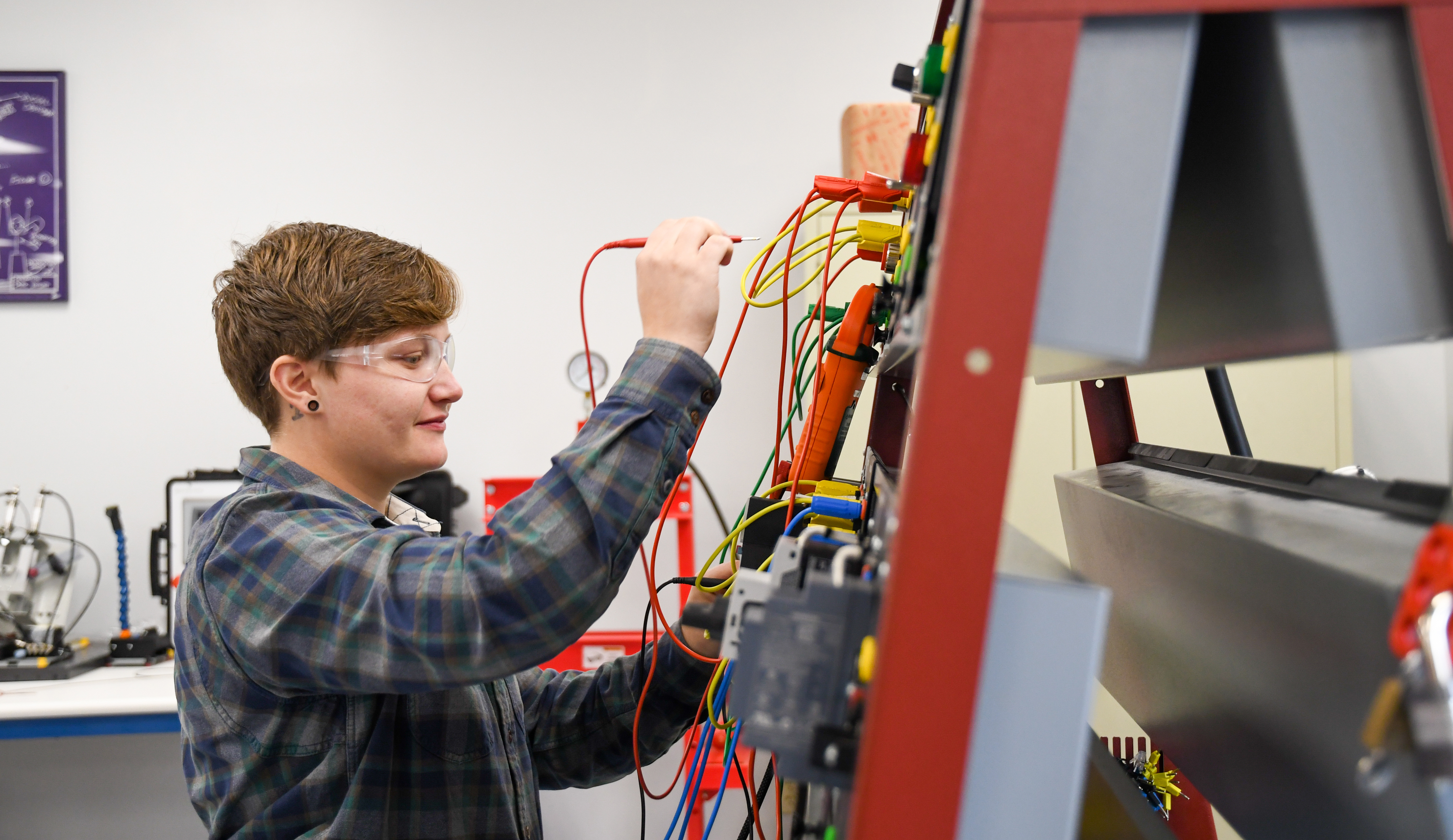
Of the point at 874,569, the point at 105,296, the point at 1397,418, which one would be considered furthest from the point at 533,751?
the point at 1397,418

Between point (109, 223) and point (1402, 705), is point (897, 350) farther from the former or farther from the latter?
point (109, 223)

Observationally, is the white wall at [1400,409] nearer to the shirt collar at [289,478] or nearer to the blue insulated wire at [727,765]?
the blue insulated wire at [727,765]

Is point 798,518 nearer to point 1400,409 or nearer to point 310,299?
point 310,299

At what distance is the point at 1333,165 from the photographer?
413 millimetres

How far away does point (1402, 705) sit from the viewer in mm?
375

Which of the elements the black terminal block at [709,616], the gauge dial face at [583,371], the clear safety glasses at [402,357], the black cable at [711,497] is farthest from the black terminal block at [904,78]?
the gauge dial face at [583,371]

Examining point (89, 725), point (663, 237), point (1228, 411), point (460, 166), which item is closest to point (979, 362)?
point (663, 237)

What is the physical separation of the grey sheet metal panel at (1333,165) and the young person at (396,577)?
350 mm

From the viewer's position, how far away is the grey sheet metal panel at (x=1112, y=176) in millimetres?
393

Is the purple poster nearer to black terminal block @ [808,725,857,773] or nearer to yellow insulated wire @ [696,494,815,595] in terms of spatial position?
yellow insulated wire @ [696,494,815,595]

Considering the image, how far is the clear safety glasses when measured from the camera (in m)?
0.98

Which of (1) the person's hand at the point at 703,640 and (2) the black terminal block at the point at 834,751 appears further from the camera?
(1) the person's hand at the point at 703,640

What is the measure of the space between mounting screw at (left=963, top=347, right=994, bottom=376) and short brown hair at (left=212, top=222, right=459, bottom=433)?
793 millimetres

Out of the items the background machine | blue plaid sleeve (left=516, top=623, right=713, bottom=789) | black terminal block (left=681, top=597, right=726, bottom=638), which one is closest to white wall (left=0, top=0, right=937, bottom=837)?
blue plaid sleeve (left=516, top=623, right=713, bottom=789)
